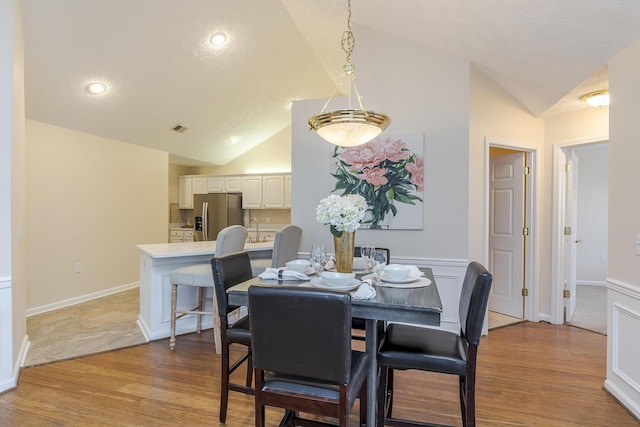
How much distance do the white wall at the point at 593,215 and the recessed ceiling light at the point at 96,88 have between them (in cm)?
698

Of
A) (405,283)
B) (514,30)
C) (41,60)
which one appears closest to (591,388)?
(405,283)

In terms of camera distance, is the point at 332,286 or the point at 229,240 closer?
the point at 332,286

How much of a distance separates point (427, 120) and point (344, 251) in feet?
6.69

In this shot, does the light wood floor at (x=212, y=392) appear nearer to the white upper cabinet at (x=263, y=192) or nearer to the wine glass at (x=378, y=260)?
the wine glass at (x=378, y=260)

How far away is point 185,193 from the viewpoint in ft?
25.2

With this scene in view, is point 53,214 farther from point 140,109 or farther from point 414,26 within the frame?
point 414,26

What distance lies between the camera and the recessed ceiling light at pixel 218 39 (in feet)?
13.6

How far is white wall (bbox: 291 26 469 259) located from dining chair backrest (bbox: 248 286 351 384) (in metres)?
2.32

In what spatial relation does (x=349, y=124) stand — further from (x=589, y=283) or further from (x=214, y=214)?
(x=589, y=283)

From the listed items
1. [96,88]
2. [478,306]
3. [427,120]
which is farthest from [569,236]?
[96,88]

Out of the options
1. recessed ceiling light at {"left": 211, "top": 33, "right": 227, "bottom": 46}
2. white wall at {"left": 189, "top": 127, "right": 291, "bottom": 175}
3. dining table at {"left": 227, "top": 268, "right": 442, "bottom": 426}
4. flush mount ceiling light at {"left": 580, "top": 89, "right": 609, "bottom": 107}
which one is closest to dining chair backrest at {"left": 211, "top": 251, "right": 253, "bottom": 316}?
dining table at {"left": 227, "top": 268, "right": 442, "bottom": 426}

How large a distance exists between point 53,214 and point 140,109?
1.72 m

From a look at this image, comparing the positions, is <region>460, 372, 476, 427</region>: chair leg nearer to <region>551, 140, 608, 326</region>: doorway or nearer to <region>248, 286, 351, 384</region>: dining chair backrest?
<region>248, 286, 351, 384</region>: dining chair backrest

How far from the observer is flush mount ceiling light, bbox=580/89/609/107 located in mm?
3246
